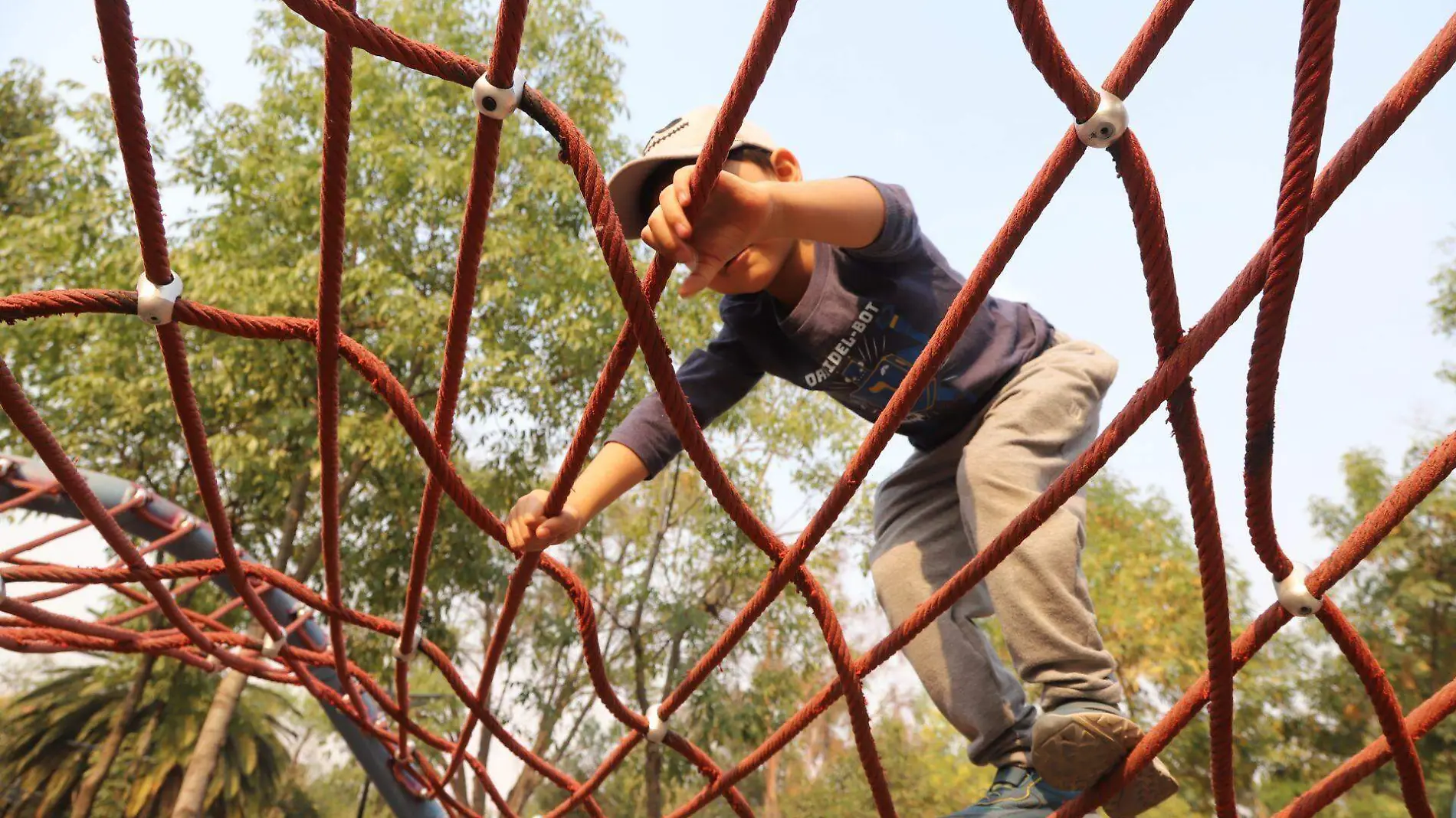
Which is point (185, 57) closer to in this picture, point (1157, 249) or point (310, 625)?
point (310, 625)

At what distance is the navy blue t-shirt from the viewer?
1160mm

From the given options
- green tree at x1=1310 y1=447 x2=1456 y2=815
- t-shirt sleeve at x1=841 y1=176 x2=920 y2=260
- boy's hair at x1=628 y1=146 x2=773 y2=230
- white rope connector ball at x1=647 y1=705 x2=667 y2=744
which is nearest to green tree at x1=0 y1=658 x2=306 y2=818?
white rope connector ball at x1=647 y1=705 x2=667 y2=744

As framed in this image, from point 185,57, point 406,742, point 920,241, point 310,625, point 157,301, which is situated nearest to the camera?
point 157,301

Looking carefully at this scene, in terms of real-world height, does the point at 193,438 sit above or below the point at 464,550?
below

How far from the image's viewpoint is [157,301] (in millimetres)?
752

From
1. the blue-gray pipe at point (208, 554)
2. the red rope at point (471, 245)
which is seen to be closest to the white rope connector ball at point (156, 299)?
the red rope at point (471, 245)

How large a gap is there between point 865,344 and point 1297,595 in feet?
1.77

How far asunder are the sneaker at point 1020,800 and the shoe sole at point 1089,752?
3.3 inches

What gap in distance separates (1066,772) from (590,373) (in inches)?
165

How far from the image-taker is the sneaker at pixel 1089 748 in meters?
0.92

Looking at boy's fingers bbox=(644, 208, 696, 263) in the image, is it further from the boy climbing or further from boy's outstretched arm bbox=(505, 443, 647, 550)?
boy's outstretched arm bbox=(505, 443, 647, 550)

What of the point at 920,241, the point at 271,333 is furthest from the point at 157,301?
the point at 920,241

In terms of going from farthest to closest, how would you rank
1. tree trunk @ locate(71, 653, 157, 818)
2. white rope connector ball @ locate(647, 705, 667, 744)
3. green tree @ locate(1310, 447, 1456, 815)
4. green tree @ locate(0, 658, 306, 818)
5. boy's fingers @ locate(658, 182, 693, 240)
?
green tree @ locate(1310, 447, 1456, 815) < green tree @ locate(0, 658, 306, 818) < tree trunk @ locate(71, 653, 157, 818) < white rope connector ball @ locate(647, 705, 667, 744) < boy's fingers @ locate(658, 182, 693, 240)

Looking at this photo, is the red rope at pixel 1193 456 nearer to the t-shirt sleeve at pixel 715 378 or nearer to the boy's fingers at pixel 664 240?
the boy's fingers at pixel 664 240
